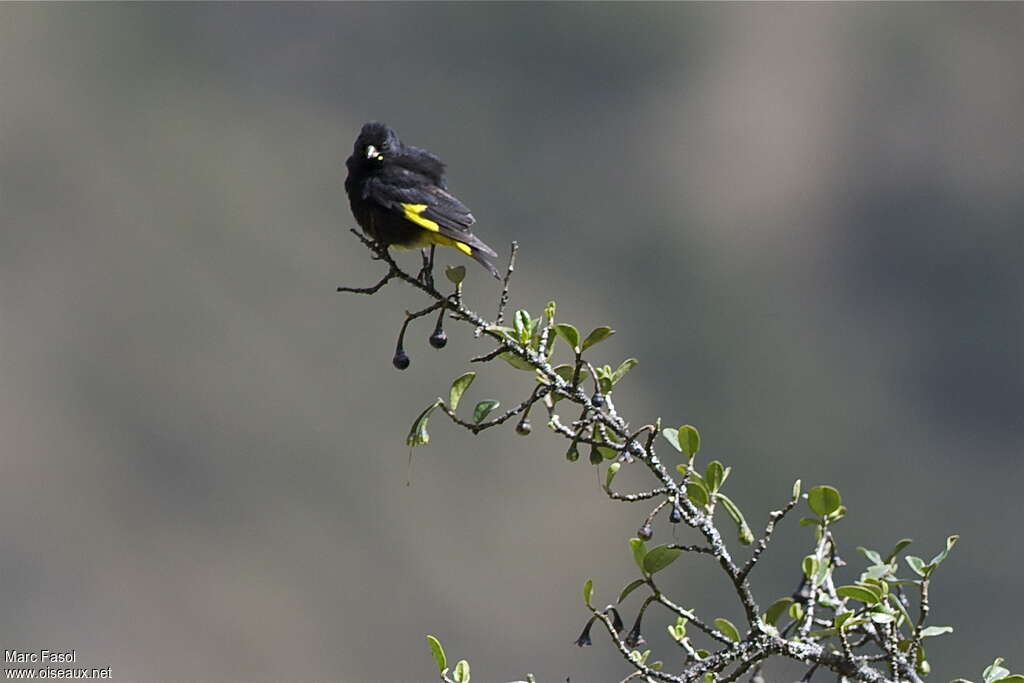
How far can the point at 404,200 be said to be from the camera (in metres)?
5.44

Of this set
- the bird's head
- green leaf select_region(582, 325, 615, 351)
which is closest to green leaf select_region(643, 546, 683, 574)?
green leaf select_region(582, 325, 615, 351)

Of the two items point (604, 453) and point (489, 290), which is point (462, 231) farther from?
point (489, 290)

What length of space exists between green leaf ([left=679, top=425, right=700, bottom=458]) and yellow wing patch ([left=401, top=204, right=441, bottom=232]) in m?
1.99

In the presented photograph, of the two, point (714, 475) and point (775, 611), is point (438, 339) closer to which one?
point (714, 475)

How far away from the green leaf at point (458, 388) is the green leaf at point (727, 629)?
89 centimetres

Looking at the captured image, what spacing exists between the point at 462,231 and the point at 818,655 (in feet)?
8.23

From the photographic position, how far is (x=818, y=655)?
3088 mm

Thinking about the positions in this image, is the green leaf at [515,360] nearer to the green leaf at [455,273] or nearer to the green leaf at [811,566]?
the green leaf at [455,273]

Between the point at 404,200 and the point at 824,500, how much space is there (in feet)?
8.77

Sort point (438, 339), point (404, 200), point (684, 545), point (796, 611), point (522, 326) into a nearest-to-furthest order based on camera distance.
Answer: point (684, 545) → point (796, 611) → point (522, 326) → point (438, 339) → point (404, 200)

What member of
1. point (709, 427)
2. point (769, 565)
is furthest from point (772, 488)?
point (709, 427)

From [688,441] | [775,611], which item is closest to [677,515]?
[688,441]

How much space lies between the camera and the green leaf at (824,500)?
10.8 ft

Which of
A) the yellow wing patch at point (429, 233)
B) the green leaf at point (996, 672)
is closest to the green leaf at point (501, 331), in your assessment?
the green leaf at point (996, 672)
